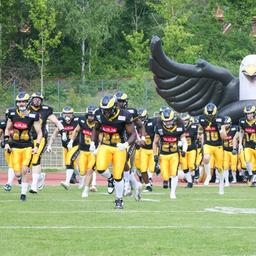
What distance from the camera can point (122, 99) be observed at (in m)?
19.6

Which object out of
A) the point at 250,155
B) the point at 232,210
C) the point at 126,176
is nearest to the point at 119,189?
the point at 232,210

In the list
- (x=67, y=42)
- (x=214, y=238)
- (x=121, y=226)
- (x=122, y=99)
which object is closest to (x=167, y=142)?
(x=122, y=99)

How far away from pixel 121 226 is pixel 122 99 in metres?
6.22

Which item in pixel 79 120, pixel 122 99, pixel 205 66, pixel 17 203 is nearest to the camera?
pixel 17 203

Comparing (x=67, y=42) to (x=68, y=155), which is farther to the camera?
(x=67, y=42)

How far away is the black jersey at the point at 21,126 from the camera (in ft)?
62.5

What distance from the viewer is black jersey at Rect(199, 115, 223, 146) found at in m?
25.7

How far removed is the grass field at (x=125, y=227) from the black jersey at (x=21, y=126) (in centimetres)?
108

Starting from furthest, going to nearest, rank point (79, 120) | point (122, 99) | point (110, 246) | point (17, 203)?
point (79, 120), point (122, 99), point (17, 203), point (110, 246)

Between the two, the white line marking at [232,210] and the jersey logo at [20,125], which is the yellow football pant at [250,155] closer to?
the jersey logo at [20,125]

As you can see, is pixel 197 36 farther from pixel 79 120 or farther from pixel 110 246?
pixel 110 246

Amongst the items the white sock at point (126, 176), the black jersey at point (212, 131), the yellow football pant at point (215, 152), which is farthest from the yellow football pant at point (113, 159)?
the black jersey at point (212, 131)

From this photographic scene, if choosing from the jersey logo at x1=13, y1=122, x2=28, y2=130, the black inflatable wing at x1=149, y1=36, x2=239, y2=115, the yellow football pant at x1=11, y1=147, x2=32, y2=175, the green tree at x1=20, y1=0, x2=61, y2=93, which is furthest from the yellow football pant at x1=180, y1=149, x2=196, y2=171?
the green tree at x1=20, y1=0, x2=61, y2=93

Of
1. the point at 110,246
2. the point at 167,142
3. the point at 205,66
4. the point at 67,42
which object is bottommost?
the point at 110,246
